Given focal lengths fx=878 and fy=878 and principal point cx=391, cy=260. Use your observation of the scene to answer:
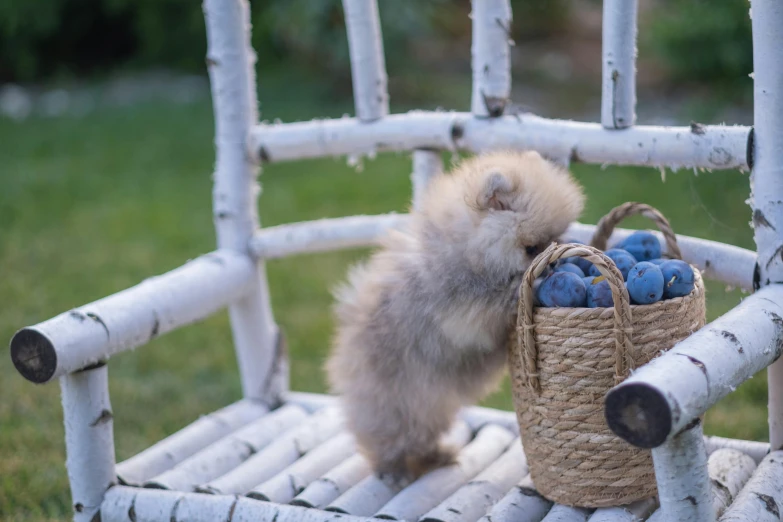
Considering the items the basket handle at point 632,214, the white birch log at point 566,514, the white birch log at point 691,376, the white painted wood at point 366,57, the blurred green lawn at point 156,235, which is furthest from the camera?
the blurred green lawn at point 156,235

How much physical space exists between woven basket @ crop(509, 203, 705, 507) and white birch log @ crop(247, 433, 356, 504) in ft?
1.38

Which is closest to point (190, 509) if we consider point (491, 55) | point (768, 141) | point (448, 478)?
point (448, 478)

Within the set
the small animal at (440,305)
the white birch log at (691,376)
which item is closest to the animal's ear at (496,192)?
the small animal at (440,305)

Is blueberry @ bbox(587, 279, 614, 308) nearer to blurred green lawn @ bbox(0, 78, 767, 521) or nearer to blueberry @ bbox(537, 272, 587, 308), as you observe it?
blueberry @ bbox(537, 272, 587, 308)

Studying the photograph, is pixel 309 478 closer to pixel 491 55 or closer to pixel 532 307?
pixel 532 307

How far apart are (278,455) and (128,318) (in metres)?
0.39

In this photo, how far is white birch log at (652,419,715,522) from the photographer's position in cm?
107

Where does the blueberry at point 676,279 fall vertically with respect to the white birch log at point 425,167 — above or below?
below

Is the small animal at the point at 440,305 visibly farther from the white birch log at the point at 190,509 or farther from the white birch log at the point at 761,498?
the white birch log at the point at 761,498

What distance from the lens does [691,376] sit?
0.99 meters

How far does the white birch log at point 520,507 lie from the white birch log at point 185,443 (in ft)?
2.07

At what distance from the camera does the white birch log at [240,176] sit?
5.67 feet

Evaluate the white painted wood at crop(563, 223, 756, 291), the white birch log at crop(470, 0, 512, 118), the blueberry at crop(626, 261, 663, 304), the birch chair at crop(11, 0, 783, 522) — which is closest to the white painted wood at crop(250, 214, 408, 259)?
the birch chair at crop(11, 0, 783, 522)

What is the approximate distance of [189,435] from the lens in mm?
1705
